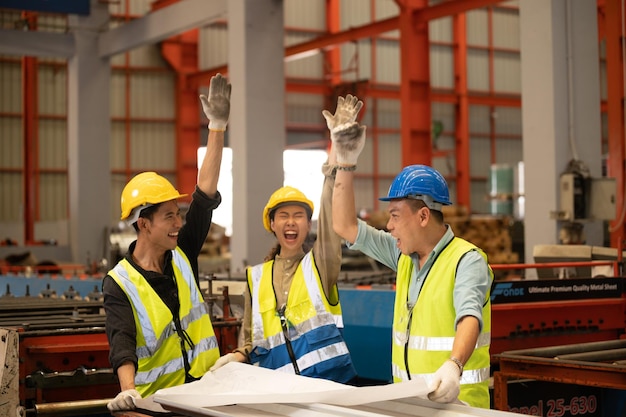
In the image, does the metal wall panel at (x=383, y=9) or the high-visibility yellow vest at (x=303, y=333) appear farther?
the metal wall panel at (x=383, y=9)

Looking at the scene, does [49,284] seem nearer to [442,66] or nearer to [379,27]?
[379,27]

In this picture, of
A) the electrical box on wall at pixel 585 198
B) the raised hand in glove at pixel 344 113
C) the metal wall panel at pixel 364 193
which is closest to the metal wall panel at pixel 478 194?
the metal wall panel at pixel 364 193

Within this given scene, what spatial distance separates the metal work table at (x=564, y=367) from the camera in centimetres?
443

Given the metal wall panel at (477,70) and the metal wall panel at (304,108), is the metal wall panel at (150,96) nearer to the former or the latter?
the metal wall panel at (304,108)

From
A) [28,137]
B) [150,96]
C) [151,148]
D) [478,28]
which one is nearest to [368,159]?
[478,28]

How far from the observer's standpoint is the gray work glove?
4141 mm

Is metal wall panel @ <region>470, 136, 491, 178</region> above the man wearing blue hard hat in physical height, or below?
above

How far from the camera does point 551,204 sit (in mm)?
9109

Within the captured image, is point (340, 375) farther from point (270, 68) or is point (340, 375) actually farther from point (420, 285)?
point (270, 68)

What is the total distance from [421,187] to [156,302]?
49.1 inches

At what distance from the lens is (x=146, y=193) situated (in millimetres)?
4102

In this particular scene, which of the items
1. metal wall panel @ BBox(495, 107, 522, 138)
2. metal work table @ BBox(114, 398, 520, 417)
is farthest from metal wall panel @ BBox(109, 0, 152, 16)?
metal work table @ BBox(114, 398, 520, 417)

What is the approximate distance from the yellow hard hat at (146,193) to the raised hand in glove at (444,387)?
5.25 feet

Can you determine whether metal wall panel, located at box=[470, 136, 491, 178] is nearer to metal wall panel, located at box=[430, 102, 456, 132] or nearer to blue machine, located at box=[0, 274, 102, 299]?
metal wall panel, located at box=[430, 102, 456, 132]
